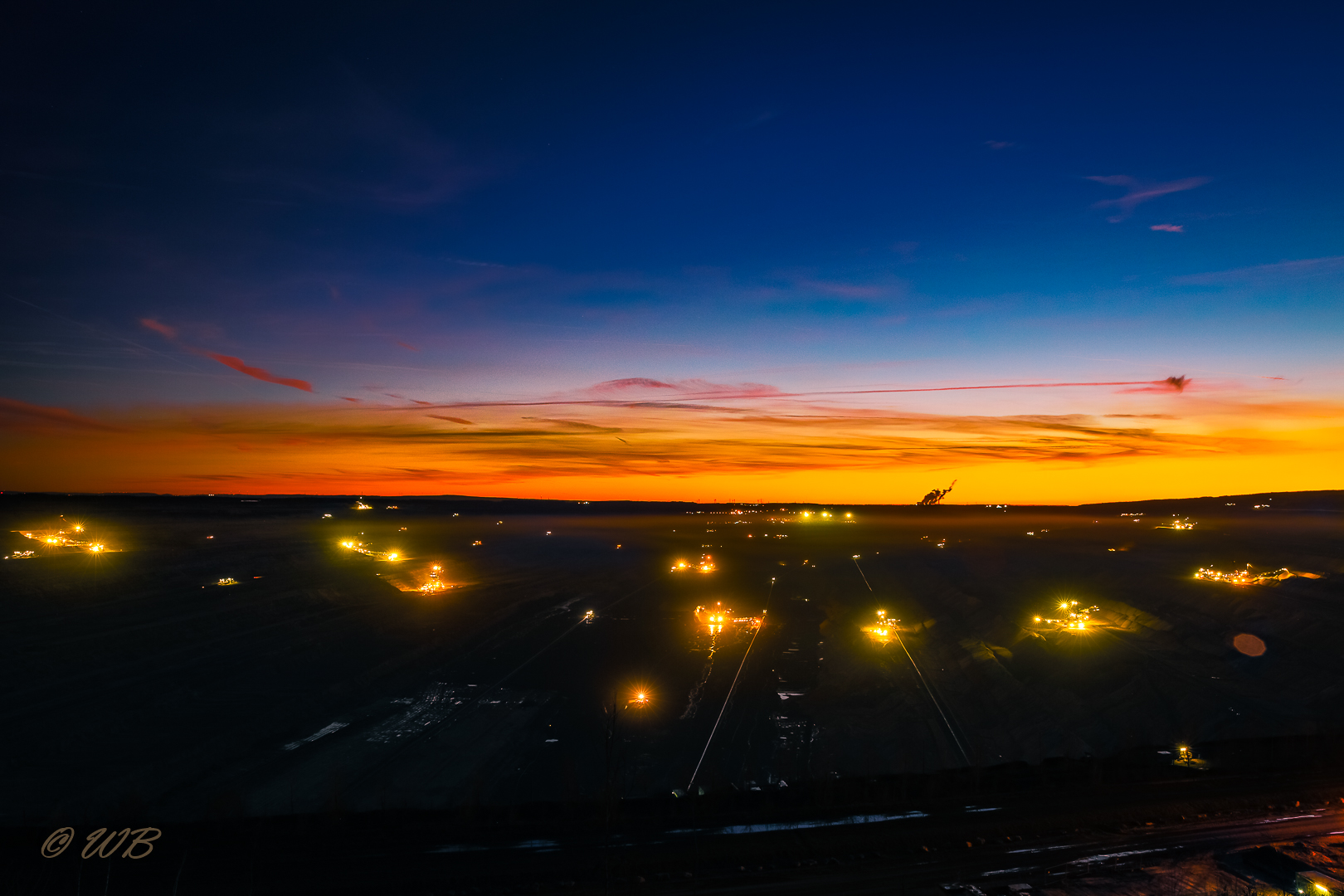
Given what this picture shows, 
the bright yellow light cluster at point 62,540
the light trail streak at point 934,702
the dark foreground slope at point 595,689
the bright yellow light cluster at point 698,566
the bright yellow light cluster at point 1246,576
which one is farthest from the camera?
the bright yellow light cluster at point 698,566

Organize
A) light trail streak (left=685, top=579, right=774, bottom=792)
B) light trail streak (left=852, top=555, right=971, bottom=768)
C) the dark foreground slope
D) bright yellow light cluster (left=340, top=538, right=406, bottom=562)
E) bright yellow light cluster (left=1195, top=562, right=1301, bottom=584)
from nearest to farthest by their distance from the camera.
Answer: the dark foreground slope, light trail streak (left=685, top=579, right=774, bottom=792), light trail streak (left=852, top=555, right=971, bottom=768), bright yellow light cluster (left=1195, top=562, right=1301, bottom=584), bright yellow light cluster (left=340, top=538, right=406, bottom=562)

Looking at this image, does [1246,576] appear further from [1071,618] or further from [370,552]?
[370,552]

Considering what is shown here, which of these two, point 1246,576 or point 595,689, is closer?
point 595,689

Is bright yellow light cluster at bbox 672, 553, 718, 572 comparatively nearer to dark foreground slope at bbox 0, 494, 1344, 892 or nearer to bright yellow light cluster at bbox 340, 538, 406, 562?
dark foreground slope at bbox 0, 494, 1344, 892

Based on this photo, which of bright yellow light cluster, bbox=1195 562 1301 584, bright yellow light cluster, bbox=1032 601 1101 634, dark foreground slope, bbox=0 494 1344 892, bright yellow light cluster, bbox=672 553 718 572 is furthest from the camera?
bright yellow light cluster, bbox=672 553 718 572

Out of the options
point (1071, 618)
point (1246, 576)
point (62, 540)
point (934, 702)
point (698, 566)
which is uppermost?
point (62, 540)

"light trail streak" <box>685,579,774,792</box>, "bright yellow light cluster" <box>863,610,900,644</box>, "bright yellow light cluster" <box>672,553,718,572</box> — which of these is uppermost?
"bright yellow light cluster" <box>672,553,718,572</box>

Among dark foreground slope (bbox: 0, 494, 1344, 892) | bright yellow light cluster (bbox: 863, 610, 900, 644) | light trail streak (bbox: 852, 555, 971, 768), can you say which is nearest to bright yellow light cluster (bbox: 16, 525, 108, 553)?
dark foreground slope (bbox: 0, 494, 1344, 892)

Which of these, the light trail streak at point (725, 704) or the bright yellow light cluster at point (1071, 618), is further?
the bright yellow light cluster at point (1071, 618)

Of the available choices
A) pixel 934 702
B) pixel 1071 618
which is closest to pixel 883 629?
pixel 1071 618

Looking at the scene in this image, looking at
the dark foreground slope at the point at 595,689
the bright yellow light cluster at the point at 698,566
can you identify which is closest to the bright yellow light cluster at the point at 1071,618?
the dark foreground slope at the point at 595,689

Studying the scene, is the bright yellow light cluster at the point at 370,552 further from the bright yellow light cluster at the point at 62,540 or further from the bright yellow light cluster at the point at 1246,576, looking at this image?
the bright yellow light cluster at the point at 1246,576

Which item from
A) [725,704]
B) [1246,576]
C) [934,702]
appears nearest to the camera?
[725,704]
